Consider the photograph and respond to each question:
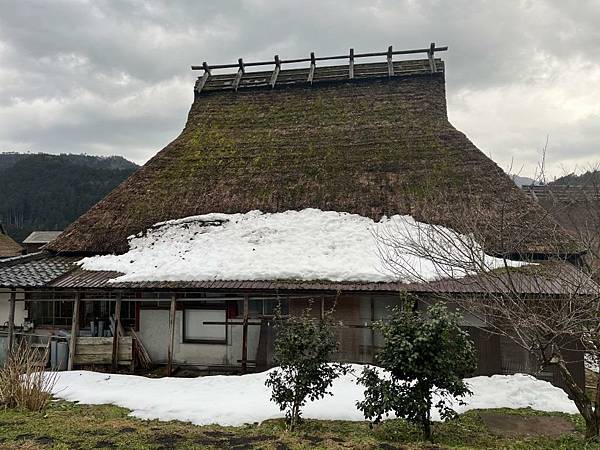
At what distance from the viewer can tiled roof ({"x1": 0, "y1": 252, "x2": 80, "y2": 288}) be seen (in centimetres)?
1093

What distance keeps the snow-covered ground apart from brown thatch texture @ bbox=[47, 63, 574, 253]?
150 inches

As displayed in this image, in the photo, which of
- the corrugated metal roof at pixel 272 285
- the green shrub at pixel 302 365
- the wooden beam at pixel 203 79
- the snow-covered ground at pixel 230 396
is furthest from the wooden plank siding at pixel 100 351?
the wooden beam at pixel 203 79

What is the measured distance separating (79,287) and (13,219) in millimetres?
49656

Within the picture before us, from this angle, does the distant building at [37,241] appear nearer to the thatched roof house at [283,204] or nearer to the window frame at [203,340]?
the thatched roof house at [283,204]

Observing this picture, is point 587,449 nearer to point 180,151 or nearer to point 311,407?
point 311,407

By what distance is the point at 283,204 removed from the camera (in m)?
13.3

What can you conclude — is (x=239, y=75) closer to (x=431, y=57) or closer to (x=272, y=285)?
(x=431, y=57)

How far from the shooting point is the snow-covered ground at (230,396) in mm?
7973

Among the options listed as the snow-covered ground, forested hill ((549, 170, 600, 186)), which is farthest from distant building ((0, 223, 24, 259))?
forested hill ((549, 170, 600, 186))

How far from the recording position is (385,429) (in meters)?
6.99

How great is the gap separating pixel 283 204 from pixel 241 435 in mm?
7532

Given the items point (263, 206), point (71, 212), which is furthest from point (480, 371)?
point (71, 212)

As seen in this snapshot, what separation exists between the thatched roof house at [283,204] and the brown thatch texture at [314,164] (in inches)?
1.8

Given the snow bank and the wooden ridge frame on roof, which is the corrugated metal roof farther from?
the wooden ridge frame on roof
